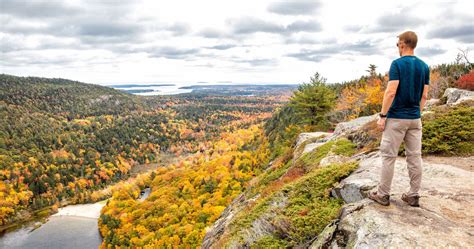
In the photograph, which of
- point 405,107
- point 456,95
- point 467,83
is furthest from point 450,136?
point 467,83

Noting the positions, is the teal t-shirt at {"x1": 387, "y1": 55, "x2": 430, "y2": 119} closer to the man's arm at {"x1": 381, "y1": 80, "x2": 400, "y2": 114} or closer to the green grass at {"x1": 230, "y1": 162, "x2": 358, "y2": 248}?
the man's arm at {"x1": 381, "y1": 80, "x2": 400, "y2": 114}

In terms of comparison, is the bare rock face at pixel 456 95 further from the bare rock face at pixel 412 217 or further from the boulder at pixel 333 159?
the bare rock face at pixel 412 217

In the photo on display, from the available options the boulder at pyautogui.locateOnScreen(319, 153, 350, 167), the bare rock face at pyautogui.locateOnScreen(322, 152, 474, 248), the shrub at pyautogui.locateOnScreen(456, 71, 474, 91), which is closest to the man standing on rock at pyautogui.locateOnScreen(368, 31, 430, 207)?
the bare rock face at pyautogui.locateOnScreen(322, 152, 474, 248)

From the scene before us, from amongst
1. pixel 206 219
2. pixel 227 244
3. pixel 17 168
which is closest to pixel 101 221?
pixel 206 219

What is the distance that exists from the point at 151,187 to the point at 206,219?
296ft

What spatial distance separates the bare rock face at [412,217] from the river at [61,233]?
110 meters

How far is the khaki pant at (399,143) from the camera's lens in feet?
21.0

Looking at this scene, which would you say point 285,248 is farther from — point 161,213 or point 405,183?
point 161,213

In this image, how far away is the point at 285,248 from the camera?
9.26 meters

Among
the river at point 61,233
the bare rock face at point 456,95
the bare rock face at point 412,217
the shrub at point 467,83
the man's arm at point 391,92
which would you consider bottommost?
the river at point 61,233

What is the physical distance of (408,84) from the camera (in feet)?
20.5

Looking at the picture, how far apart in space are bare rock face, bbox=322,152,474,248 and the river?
4320 inches

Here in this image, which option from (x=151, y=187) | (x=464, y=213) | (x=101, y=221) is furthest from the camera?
(x=151, y=187)

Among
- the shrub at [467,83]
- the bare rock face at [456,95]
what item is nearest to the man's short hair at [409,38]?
the bare rock face at [456,95]
